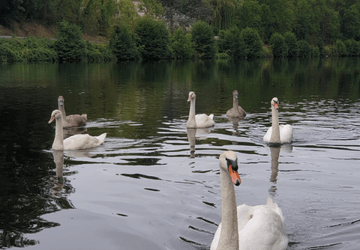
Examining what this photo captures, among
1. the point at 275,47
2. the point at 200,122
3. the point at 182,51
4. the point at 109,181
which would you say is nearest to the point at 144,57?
the point at 182,51

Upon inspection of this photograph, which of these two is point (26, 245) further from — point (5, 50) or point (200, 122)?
point (5, 50)

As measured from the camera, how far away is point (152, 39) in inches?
3339

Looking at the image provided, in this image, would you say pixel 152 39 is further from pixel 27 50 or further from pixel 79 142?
pixel 79 142

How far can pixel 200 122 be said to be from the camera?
1659cm

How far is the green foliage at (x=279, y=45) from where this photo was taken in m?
111

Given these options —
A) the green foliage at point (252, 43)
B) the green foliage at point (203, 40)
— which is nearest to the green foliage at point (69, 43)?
the green foliage at point (203, 40)

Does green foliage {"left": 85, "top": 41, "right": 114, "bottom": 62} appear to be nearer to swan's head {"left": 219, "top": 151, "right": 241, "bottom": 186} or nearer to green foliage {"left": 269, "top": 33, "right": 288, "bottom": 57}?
green foliage {"left": 269, "top": 33, "right": 288, "bottom": 57}

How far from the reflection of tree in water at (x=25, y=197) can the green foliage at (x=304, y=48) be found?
114 m

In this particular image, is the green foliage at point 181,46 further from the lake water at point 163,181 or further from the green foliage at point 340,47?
the lake water at point 163,181

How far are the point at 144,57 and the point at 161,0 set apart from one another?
45.9m

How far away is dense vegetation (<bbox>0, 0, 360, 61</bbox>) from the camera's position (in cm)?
7156

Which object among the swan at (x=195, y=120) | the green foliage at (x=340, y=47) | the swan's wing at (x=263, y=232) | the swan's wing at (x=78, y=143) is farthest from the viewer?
the green foliage at (x=340, y=47)

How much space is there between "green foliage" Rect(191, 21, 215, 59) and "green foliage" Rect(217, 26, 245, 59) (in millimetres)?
7310

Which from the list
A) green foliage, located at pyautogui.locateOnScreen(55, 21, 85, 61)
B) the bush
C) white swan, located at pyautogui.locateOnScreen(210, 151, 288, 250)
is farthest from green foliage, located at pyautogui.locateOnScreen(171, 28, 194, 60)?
white swan, located at pyautogui.locateOnScreen(210, 151, 288, 250)
